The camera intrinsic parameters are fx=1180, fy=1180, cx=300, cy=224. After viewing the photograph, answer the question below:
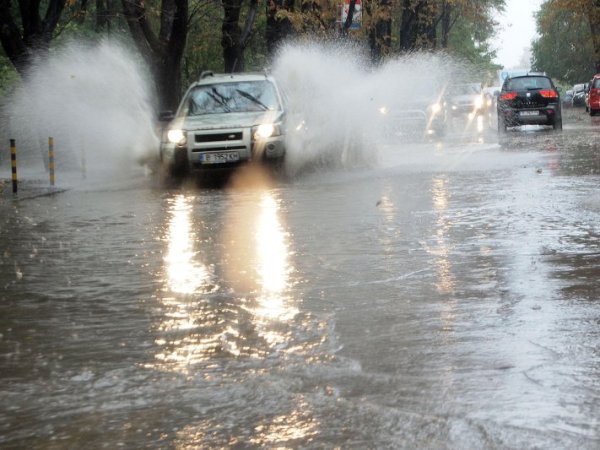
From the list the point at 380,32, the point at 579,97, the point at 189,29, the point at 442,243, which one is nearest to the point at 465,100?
the point at 380,32

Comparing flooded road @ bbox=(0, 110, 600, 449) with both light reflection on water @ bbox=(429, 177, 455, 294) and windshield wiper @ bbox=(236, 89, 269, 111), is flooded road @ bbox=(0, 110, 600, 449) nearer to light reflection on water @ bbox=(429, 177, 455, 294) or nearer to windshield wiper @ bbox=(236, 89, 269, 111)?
light reflection on water @ bbox=(429, 177, 455, 294)

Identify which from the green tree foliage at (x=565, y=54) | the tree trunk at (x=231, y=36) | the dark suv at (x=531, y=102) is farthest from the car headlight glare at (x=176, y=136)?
the green tree foliage at (x=565, y=54)

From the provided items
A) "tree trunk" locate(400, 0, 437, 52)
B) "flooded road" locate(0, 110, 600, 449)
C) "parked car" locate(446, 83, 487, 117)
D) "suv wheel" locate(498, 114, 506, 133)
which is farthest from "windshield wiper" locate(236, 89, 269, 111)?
"parked car" locate(446, 83, 487, 117)

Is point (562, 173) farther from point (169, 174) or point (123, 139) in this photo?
point (123, 139)

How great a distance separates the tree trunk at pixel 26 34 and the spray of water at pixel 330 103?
16.7 ft

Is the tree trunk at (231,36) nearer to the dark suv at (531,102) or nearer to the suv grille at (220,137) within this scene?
the dark suv at (531,102)

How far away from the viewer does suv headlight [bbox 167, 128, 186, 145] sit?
1853 cm

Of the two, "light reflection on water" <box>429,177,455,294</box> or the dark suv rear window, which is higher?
the dark suv rear window

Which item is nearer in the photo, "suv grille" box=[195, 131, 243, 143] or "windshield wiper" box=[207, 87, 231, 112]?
"suv grille" box=[195, 131, 243, 143]

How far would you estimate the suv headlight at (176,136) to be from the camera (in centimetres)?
1853

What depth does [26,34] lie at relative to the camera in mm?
26031

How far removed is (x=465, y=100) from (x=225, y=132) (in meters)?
33.5

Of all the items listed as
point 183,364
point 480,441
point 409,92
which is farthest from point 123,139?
point 480,441

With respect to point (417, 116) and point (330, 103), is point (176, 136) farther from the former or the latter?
point (417, 116)
